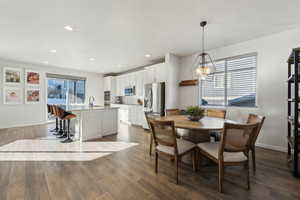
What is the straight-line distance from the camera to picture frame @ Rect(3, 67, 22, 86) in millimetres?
5278

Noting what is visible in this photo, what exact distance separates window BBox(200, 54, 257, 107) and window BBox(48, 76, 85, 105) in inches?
239

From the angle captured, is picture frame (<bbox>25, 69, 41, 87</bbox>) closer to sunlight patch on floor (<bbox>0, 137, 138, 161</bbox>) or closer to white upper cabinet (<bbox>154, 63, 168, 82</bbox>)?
sunlight patch on floor (<bbox>0, 137, 138, 161</bbox>)

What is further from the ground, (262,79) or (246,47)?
(246,47)

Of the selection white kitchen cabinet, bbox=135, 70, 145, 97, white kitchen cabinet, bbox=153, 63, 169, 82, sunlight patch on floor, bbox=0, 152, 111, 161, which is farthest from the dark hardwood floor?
white kitchen cabinet, bbox=135, 70, 145, 97

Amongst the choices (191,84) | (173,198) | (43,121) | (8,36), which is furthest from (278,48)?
(43,121)

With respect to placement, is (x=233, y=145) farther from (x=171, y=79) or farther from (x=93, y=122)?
(x=93, y=122)

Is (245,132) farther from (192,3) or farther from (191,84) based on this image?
(191,84)

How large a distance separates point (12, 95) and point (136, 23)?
19.4ft

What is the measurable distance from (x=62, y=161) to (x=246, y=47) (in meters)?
4.88

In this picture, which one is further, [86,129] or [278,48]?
[86,129]

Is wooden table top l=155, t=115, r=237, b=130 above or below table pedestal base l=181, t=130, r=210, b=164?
above

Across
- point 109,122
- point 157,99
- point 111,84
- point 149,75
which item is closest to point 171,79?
point 157,99

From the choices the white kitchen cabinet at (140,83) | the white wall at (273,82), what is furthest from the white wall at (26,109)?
the white wall at (273,82)

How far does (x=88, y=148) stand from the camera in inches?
128
